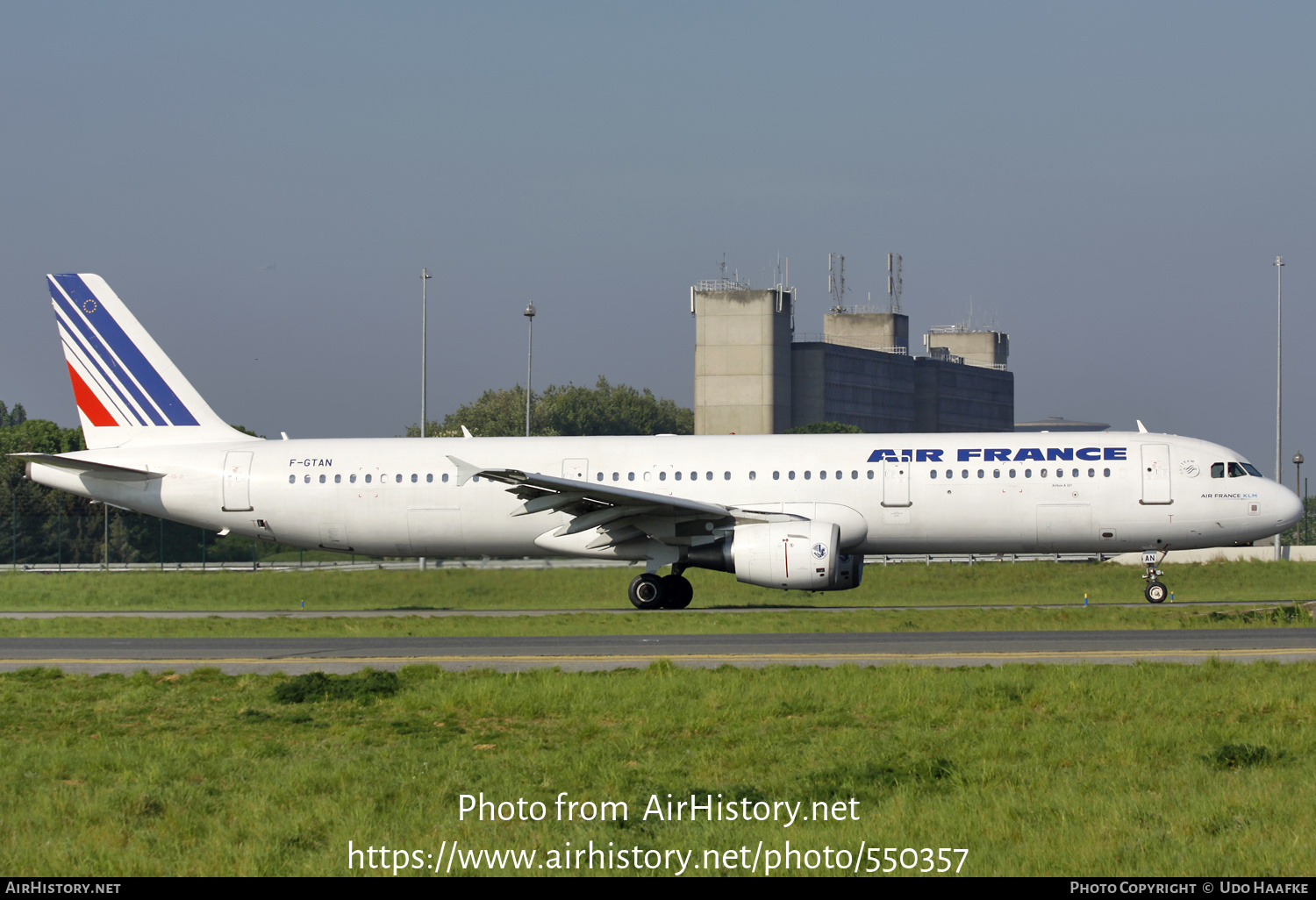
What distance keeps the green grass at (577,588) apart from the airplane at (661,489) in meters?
3.88

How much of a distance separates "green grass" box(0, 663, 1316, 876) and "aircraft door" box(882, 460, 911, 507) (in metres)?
12.7

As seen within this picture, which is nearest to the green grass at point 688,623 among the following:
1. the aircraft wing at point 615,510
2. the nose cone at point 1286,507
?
the aircraft wing at point 615,510

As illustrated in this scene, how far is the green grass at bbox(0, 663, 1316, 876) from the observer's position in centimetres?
819

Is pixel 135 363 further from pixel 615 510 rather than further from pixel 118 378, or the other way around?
pixel 615 510

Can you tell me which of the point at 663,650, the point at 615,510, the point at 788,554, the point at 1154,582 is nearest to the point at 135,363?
the point at 615,510

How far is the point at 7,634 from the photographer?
2417 cm

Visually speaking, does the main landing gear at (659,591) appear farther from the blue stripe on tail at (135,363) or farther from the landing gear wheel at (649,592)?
the blue stripe on tail at (135,363)

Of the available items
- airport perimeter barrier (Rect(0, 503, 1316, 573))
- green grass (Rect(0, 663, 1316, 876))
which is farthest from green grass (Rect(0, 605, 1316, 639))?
airport perimeter barrier (Rect(0, 503, 1316, 573))

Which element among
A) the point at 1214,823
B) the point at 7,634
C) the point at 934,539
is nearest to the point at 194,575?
the point at 7,634

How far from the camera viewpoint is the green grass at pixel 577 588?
1363 inches

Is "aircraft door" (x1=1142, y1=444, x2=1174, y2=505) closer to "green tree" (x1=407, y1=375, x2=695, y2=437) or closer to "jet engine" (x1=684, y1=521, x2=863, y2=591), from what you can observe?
"jet engine" (x1=684, y1=521, x2=863, y2=591)

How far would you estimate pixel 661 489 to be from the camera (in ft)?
95.3

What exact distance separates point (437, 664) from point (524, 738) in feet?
17.2

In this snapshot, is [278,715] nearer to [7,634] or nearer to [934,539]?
[7,634]
